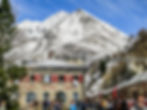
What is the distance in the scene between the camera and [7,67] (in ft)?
93.4

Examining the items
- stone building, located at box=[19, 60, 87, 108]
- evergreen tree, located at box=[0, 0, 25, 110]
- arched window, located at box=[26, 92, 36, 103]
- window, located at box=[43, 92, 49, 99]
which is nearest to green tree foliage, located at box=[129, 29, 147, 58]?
stone building, located at box=[19, 60, 87, 108]

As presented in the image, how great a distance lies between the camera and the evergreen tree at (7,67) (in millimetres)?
26103

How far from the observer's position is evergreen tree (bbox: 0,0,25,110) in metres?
26.1

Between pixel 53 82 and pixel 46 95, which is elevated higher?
pixel 53 82

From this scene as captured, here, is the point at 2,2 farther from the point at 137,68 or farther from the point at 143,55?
the point at 143,55

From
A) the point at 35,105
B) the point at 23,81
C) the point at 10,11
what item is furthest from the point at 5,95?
the point at 23,81

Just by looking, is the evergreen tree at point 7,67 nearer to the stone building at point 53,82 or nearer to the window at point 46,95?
the stone building at point 53,82

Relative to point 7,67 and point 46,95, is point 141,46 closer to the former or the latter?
point 46,95

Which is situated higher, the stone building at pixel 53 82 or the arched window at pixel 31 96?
the stone building at pixel 53 82

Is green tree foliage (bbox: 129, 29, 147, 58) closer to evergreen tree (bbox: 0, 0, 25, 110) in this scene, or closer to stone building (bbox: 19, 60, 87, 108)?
stone building (bbox: 19, 60, 87, 108)

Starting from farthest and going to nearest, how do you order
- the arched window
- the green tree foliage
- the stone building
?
the green tree foliage
the stone building
the arched window

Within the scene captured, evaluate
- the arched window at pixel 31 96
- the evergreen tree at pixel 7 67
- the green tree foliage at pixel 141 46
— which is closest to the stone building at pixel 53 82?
the arched window at pixel 31 96

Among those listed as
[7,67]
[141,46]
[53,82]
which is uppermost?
[141,46]

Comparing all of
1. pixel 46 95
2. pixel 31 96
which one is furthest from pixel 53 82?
pixel 31 96
